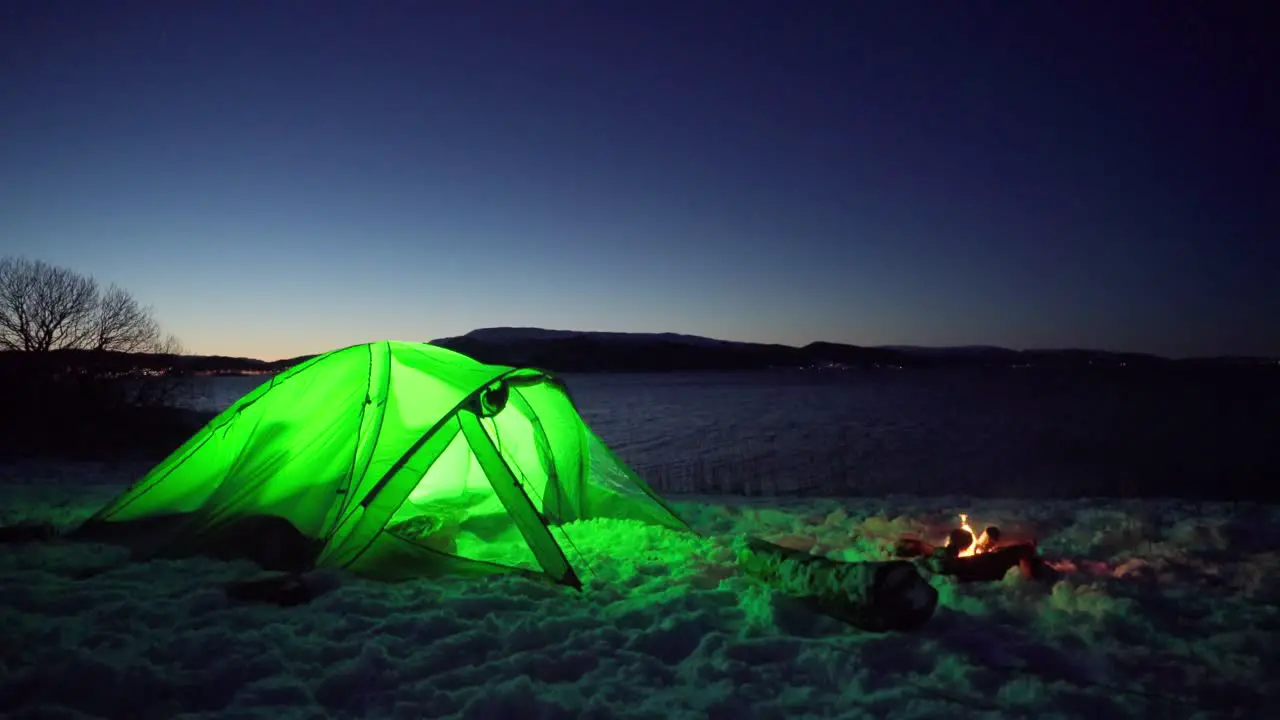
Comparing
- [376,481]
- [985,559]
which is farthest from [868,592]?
[376,481]

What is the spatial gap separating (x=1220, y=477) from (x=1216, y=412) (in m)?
26.2

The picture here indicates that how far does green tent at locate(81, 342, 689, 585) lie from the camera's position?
5.62 meters

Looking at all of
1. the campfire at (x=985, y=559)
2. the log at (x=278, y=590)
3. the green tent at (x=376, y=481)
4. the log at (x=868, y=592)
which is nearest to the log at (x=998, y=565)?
the campfire at (x=985, y=559)

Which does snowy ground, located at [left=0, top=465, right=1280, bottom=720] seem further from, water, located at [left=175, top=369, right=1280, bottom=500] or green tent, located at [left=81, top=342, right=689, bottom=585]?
water, located at [left=175, top=369, right=1280, bottom=500]

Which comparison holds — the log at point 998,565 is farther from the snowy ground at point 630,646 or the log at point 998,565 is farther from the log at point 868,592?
the log at point 868,592

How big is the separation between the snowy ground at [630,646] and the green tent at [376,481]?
401mm

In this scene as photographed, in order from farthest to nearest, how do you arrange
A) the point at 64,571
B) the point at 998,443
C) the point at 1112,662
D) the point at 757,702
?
1. the point at 998,443
2. the point at 64,571
3. the point at 1112,662
4. the point at 757,702

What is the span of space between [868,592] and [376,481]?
390 centimetres

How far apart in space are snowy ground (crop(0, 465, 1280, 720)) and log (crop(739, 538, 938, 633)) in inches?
4.4

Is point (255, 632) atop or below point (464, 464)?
below

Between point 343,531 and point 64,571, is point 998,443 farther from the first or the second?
point 64,571

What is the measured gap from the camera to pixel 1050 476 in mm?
18375

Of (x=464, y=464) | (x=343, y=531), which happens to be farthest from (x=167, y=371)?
(x=343, y=531)

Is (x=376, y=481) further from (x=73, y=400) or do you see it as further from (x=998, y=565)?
(x=73, y=400)
